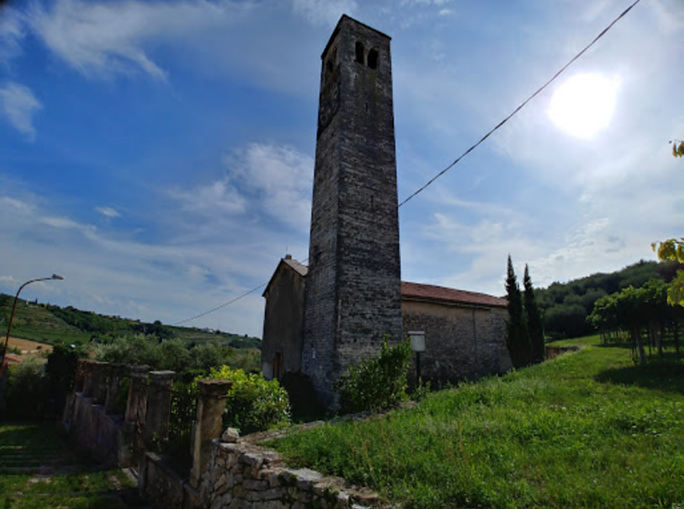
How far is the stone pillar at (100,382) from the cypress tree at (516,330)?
63.8 ft

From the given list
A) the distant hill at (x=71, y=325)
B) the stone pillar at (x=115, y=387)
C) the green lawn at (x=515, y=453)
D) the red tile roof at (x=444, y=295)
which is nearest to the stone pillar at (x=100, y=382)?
the stone pillar at (x=115, y=387)

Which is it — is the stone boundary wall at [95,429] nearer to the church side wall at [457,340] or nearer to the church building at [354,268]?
the church building at [354,268]

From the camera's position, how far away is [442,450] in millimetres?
4594

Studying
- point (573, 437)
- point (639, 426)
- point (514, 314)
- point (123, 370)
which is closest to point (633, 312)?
point (514, 314)

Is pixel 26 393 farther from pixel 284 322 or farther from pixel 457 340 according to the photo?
pixel 457 340

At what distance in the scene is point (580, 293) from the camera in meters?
58.8

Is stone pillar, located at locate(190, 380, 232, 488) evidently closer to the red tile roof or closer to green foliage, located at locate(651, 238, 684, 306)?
green foliage, located at locate(651, 238, 684, 306)

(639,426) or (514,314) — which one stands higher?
(514,314)

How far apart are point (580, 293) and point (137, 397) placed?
6661 cm

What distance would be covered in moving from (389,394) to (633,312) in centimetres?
995

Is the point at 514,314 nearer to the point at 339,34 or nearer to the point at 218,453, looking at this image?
the point at 339,34

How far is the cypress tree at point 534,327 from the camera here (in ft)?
65.3

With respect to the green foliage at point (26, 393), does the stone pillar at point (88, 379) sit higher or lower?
higher

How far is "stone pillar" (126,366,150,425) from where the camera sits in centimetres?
987
